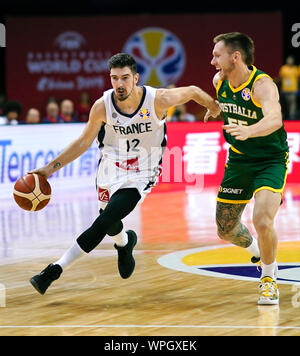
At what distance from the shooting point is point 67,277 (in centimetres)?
772

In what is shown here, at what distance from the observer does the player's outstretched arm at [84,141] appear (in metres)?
6.84

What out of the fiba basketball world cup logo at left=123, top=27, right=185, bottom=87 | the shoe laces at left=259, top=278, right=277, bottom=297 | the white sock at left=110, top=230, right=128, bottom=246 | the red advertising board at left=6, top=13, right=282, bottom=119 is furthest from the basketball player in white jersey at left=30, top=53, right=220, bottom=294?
the fiba basketball world cup logo at left=123, top=27, right=185, bottom=87

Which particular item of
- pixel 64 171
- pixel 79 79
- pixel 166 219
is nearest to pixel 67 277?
pixel 166 219

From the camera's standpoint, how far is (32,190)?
6.76m

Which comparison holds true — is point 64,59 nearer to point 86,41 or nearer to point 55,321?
point 86,41

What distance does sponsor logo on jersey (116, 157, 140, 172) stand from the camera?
7020mm

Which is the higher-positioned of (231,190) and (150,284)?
(231,190)

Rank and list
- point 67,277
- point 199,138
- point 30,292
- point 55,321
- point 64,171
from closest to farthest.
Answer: point 55,321
point 30,292
point 67,277
point 64,171
point 199,138

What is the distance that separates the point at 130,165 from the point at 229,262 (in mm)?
1922

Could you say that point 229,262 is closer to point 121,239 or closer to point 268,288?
point 121,239

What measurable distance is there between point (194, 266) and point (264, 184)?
6.34 ft

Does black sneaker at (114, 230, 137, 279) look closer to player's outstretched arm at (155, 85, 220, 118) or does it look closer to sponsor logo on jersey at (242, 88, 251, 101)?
player's outstretched arm at (155, 85, 220, 118)

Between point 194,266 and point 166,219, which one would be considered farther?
point 166,219

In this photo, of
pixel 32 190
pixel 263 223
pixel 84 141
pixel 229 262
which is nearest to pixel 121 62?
pixel 84 141
